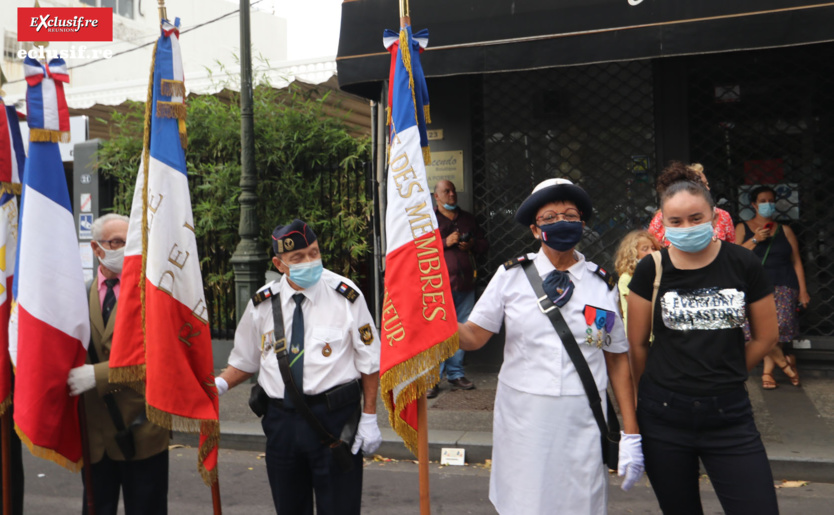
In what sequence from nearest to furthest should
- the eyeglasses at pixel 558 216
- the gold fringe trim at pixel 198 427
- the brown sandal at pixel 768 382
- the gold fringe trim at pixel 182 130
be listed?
the eyeglasses at pixel 558 216
the gold fringe trim at pixel 198 427
the gold fringe trim at pixel 182 130
the brown sandal at pixel 768 382

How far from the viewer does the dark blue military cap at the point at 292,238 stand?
3510 millimetres

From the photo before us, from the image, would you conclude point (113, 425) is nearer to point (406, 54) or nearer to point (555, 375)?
point (555, 375)

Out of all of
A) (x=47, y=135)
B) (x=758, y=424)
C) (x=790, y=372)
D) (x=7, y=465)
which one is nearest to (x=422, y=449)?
(x=7, y=465)


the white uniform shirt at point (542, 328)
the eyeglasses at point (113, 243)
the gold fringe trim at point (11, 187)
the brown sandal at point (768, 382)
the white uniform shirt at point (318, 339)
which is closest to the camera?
the white uniform shirt at point (542, 328)

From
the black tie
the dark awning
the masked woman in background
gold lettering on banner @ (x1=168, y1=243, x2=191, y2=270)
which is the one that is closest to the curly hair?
the dark awning

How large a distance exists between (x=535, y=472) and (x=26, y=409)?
231 cm

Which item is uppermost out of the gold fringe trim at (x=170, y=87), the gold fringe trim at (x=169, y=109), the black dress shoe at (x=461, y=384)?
the gold fringe trim at (x=170, y=87)

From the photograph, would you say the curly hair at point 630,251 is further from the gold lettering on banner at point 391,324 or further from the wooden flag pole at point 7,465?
the wooden flag pole at point 7,465

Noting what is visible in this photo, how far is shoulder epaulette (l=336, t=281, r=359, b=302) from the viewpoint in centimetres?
358

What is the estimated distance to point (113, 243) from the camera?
3658 millimetres

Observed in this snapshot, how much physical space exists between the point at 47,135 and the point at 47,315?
86 centimetres

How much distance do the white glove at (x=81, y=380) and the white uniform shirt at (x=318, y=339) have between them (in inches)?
25.4

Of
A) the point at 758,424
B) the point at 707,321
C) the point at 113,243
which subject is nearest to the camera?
the point at 707,321

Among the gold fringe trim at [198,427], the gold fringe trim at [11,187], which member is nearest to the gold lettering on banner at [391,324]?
the gold fringe trim at [198,427]
